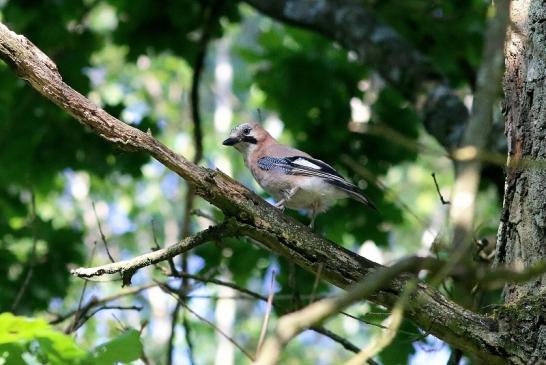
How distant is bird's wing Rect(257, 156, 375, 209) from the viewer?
6.57 meters

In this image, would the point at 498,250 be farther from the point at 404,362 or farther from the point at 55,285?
the point at 55,285

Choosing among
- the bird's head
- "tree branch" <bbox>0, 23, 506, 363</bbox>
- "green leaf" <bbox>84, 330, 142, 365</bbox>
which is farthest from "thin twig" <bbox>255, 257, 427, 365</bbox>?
the bird's head

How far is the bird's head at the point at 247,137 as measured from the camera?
7.96 m

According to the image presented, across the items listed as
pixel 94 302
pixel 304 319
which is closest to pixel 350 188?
pixel 94 302

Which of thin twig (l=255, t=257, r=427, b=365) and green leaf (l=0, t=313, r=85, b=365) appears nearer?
thin twig (l=255, t=257, r=427, b=365)

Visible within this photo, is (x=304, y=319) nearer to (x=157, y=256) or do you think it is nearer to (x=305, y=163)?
(x=157, y=256)

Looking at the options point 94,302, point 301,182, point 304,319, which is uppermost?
point 301,182

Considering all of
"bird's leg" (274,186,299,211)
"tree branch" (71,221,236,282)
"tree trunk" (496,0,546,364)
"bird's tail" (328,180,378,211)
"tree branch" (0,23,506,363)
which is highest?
"bird's tail" (328,180,378,211)

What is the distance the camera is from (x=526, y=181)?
4004mm

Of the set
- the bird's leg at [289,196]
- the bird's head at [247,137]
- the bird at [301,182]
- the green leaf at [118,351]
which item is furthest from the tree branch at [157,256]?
the bird's head at [247,137]

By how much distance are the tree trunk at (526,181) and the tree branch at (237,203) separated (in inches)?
10.6

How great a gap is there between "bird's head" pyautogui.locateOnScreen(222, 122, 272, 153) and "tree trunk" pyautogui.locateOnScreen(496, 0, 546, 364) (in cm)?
392

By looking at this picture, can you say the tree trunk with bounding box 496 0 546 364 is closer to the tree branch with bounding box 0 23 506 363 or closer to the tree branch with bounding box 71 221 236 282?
the tree branch with bounding box 0 23 506 363

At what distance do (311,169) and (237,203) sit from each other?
2.75 metres
